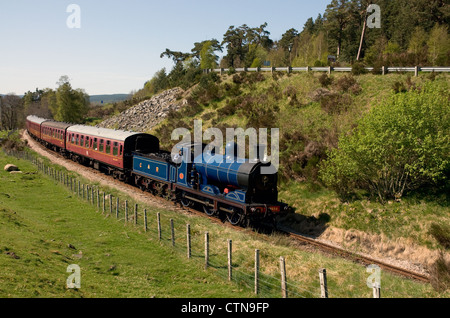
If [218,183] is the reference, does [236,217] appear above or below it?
below

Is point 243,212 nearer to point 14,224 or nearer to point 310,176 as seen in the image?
point 310,176

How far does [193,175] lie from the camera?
21.3 metres

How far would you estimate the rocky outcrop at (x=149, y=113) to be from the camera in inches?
2299

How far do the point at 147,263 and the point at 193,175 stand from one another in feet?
26.9

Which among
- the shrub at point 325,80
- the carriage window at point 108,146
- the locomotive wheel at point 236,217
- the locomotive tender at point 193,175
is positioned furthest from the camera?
the shrub at point 325,80

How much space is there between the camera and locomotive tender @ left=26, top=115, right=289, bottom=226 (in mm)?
18547

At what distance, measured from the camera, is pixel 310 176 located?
25.1 m

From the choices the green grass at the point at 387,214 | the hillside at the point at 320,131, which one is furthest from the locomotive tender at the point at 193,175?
the hillside at the point at 320,131

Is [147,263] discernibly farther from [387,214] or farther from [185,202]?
[387,214]

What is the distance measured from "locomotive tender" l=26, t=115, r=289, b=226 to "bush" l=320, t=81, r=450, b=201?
5361 millimetres

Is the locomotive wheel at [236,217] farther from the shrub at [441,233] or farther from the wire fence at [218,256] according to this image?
the shrub at [441,233]

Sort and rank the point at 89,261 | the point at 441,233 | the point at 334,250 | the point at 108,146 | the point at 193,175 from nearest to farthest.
→ 1. the point at 89,261
2. the point at 441,233
3. the point at 334,250
4. the point at 193,175
5. the point at 108,146

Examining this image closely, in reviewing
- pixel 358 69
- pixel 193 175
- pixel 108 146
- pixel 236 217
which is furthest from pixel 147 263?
pixel 358 69

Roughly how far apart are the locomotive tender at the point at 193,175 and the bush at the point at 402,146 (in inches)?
211
